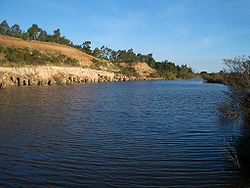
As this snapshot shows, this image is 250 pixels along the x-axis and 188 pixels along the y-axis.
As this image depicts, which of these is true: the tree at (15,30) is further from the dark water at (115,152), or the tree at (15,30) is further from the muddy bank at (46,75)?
the dark water at (115,152)

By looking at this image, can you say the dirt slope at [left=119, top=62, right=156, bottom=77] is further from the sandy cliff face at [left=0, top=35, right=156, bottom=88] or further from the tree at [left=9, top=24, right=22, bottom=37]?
the tree at [left=9, top=24, right=22, bottom=37]

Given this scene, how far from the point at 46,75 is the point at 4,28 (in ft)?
205

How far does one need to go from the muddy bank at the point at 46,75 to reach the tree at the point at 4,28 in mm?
45583

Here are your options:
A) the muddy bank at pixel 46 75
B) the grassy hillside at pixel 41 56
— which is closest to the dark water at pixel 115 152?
the muddy bank at pixel 46 75

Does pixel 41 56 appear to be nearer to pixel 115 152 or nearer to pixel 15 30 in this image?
pixel 15 30

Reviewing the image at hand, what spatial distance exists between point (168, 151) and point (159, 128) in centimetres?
596

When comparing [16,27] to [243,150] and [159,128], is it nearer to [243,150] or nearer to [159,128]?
[159,128]

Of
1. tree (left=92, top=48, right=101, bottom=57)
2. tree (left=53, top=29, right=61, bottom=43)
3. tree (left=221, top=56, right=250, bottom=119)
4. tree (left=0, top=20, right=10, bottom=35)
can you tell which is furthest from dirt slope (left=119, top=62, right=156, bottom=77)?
tree (left=221, top=56, right=250, bottom=119)

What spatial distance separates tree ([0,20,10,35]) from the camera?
13262cm

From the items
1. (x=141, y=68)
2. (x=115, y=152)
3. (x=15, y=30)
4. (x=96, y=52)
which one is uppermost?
(x=15, y=30)

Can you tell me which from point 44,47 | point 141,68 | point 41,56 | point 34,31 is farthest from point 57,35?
point 41,56

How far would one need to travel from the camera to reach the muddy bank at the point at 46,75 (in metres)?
68.4

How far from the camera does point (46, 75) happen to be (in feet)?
271

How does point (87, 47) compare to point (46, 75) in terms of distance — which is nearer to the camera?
point (46, 75)
